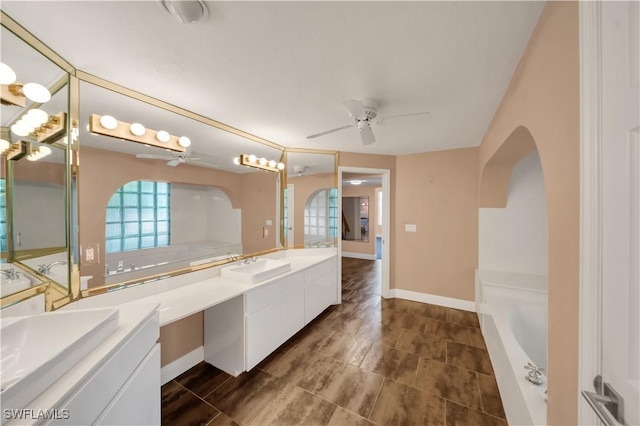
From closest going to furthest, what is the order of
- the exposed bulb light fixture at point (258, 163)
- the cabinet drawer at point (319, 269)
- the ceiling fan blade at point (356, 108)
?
the ceiling fan blade at point (356, 108) < the exposed bulb light fixture at point (258, 163) < the cabinet drawer at point (319, 269)

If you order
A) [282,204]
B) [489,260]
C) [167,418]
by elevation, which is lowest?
[167,418]

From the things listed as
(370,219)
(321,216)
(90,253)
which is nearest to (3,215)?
(90,253)

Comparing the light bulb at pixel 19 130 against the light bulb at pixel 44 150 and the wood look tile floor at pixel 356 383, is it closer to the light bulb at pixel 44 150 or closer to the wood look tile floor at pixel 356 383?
the light bulb at pixel 44 150

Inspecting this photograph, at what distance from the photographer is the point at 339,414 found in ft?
5.32

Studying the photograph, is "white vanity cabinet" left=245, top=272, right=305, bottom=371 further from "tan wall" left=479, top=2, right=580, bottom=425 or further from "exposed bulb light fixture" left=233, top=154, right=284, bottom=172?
"tan wall" left=479, top=2, right=580, bottom=425

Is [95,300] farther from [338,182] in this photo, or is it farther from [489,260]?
[489,260]

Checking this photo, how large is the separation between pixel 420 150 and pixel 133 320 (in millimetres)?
3746

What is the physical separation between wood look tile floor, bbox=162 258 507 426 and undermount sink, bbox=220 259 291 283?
82cm

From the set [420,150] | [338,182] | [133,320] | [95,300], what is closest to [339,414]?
[133,320]

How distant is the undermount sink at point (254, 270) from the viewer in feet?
7.02

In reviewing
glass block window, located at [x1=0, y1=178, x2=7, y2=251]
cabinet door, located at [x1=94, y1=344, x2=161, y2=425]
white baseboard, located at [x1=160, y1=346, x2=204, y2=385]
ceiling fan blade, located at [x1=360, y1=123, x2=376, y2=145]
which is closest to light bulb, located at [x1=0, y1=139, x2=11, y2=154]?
glass block window, located at [x1=0, y1=178, x2=7, y2=251]
